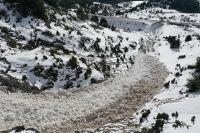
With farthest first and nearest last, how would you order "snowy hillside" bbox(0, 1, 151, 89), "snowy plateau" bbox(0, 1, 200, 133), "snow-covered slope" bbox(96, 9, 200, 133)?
"snowy hillside" bbox(0, 1, 151, 89)
"snowy plateau" bbox(0, 1, 200, 133)
"snow-covered slope" bbox(96, 9, 200, 133)

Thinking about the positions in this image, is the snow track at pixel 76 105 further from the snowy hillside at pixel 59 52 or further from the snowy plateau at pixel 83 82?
the snowy hillside at pixel 59 52

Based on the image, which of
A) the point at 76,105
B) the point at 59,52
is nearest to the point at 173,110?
the point at 76,105

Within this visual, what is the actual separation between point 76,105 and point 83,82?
6177 mm

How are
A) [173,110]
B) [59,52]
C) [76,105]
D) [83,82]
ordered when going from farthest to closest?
[59,52] < [83,82] < [76,105] < [173,110]

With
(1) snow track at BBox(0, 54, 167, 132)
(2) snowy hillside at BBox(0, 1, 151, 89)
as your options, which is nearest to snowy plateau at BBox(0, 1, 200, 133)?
(1) snow track at BBox(0, 54, 167, 132)

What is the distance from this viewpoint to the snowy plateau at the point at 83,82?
105ft

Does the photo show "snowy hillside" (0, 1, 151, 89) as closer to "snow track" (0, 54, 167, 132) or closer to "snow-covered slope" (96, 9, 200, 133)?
"snow track" (0, 54, 167, 132)

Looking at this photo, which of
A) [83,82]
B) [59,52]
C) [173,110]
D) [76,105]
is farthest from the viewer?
[59,52]

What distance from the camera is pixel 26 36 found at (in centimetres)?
4844

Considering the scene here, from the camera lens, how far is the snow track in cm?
3200

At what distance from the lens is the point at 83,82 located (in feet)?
139

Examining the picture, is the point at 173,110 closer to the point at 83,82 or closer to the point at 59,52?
the point at 83,82

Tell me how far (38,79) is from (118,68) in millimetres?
14847

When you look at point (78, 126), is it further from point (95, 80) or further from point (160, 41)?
point (160, 41)
